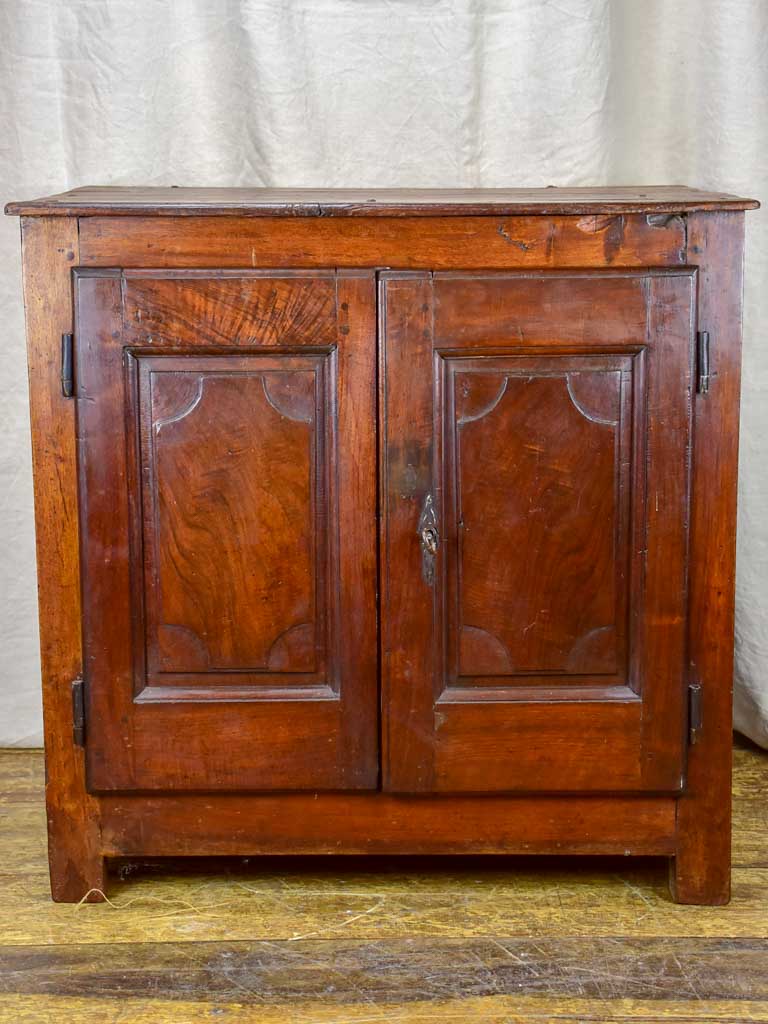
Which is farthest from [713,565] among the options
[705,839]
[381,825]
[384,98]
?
[384,98]

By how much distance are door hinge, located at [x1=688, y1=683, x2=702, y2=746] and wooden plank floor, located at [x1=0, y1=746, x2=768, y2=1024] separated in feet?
0.90

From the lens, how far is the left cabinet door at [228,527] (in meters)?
1.90

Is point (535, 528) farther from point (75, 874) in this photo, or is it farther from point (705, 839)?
point (75, 874)

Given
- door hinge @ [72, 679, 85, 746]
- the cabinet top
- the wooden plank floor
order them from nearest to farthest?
the wooden plank floor
the cabinet top
door hinge @ [72, 679, 85, 746]

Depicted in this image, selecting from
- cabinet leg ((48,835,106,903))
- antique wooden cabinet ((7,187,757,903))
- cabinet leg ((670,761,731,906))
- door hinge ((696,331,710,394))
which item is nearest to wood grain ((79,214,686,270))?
antique wooden cabinet ((7,187,757,903))

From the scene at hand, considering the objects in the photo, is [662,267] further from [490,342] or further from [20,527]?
[20,527]

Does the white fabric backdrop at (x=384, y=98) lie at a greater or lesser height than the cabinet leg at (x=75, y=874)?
greater

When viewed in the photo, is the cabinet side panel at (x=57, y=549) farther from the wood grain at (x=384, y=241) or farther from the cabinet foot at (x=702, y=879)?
the cabinet foot at (x=702, y=879)

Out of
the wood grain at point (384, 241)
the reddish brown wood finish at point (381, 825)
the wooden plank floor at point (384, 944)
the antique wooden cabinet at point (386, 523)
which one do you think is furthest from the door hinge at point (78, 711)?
the wood grain at point (384, 241)

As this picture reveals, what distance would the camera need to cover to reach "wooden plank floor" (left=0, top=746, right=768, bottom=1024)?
1.76 meters

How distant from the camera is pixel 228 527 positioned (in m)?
1.95

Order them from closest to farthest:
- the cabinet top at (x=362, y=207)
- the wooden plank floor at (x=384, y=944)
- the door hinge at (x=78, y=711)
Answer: the wooden plank floor at (x=384, y=944) → the cabinet top at (x=362, y=207) → the door hinge at (x=78, y=711)

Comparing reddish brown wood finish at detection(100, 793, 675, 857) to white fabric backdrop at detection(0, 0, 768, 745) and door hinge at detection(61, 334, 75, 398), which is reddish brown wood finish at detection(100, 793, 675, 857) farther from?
white fabric backdrop at detection(0, 0, 768, 745)

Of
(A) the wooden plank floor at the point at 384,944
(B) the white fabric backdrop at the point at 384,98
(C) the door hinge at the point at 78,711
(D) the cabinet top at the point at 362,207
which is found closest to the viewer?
(A) the wooden plank floor at the point at 384,944
